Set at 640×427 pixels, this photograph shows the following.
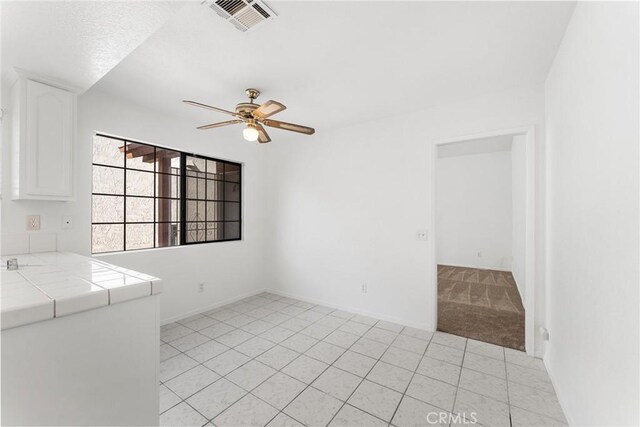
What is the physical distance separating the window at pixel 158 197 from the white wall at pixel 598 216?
3.80m

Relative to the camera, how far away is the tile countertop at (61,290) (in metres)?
0.87

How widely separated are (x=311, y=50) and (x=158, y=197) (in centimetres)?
257

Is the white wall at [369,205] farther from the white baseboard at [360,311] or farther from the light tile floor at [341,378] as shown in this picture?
the light tile floor at [341,378]

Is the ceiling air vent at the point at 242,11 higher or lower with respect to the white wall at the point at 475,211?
higher

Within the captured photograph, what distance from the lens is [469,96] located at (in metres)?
2.77

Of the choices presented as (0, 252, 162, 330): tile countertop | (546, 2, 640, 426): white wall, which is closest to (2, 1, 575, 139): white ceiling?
(546, 2, 640, 426): white wall

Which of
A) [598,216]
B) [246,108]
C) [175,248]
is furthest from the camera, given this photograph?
[175,248]

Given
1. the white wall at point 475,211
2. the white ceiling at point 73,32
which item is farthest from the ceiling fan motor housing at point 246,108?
the white wall at point 475,211

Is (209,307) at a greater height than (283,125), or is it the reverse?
(283,125)

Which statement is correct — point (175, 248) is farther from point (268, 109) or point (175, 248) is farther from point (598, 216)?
point (598, 216)

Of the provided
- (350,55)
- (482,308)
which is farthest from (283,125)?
(482,308)

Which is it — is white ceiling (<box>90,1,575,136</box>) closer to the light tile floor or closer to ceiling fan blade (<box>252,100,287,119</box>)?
ceiling fan blade (<box>252,100,287,119</box>)

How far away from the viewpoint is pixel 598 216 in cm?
128

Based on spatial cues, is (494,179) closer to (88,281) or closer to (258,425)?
(258,425)
